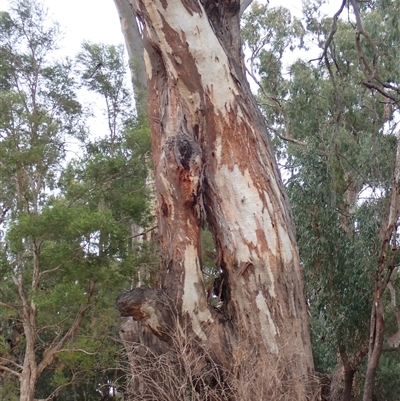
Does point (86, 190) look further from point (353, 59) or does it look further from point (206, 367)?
point (353, 59)

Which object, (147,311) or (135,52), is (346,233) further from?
(147,311)

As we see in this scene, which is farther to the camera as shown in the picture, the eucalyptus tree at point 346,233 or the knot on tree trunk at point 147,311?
the eucalyptus tree at point 346,233

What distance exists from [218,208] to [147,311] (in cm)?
111

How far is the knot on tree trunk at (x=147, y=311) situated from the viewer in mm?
5594

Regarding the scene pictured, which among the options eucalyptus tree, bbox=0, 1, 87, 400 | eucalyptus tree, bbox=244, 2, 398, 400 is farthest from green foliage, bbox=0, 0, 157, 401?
eucalyptus tree, bbox=244, 2, 398, 400

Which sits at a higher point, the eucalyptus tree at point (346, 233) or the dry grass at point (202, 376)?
the eucalyptus tree at point (346, 233)

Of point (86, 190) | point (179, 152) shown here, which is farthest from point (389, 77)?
point (179, 152)


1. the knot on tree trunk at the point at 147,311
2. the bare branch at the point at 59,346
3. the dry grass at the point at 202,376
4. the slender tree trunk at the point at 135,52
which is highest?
the slender tree trunk at the point at 135,52

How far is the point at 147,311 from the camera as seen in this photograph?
18.4 feet

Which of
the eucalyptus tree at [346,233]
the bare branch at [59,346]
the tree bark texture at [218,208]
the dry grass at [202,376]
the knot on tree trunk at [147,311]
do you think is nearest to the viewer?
the dry grass at [202,376]

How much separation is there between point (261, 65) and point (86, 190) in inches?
364

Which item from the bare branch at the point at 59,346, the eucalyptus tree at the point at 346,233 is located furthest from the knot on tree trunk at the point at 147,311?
the eucalyptus tree at the point at 346,233

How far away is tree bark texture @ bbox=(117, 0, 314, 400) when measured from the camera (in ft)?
18.8

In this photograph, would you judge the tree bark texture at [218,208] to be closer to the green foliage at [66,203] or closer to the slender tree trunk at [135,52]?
the green foliage at [66,203]
